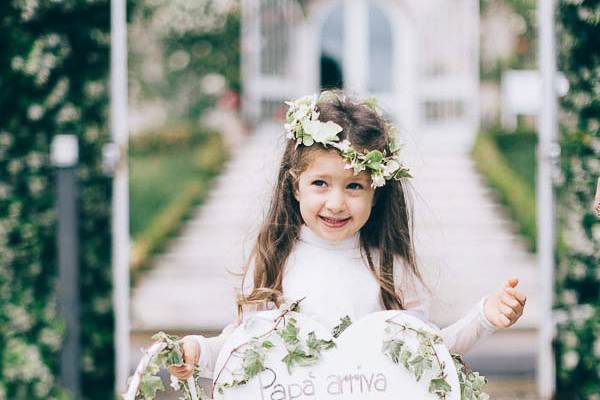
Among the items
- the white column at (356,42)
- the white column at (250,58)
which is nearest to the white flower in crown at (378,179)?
the white column at (250,58)

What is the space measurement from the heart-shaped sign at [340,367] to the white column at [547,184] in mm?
2318

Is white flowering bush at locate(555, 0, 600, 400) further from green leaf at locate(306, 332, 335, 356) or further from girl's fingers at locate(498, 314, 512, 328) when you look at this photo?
green leaf at locate(306, 332, 335, 356)

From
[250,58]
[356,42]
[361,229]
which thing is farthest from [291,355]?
[356,42]

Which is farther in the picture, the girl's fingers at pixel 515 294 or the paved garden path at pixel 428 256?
the paved garden path at pixel 428 256

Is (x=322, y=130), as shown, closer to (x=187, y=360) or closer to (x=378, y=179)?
(x=378, y=179)

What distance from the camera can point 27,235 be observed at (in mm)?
3797

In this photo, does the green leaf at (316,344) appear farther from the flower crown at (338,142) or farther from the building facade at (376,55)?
the building facade at (376,55)

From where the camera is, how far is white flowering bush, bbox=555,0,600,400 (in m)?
3.59

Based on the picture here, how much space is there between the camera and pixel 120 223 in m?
4.30

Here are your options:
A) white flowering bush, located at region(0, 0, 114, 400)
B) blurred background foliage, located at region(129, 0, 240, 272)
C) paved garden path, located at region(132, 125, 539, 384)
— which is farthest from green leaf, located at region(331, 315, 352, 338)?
blurred background foliage, located at region(129, 0, 240, 272)

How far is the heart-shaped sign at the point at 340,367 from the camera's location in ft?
6.43

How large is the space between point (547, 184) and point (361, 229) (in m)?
2.19

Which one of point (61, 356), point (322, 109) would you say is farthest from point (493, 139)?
point (322, 109)

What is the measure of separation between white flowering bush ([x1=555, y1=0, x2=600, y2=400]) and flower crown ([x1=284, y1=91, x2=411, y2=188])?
1702 millimetres
